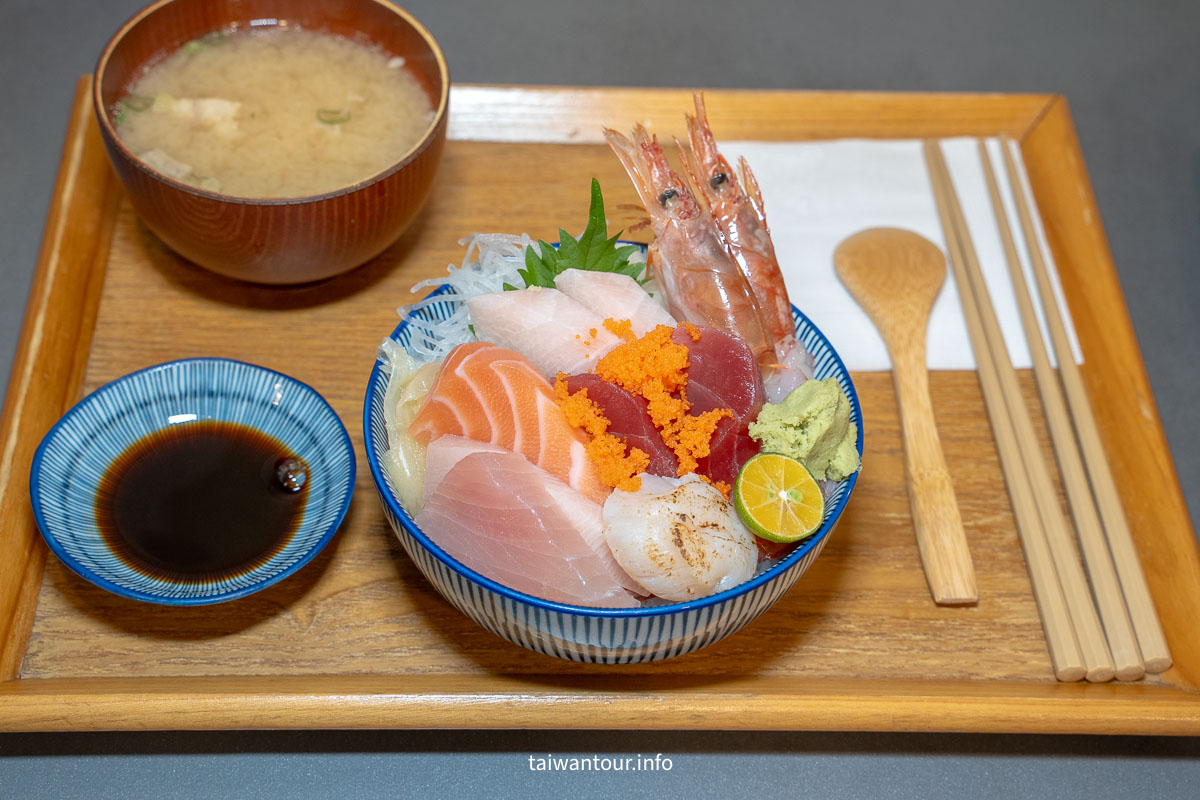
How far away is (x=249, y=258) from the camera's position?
1772 mm

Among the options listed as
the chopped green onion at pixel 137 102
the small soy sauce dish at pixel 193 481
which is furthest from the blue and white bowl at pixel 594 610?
the chopped green onion at pixel 137 102

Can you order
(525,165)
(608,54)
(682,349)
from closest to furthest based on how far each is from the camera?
(682,349) → (525,165) → (608,54)

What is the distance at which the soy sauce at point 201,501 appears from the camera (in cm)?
152

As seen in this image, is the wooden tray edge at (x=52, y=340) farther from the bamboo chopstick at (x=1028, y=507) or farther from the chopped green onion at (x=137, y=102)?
the bamboo chopstick at (x=1028, y=507)

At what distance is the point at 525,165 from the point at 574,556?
1083mm

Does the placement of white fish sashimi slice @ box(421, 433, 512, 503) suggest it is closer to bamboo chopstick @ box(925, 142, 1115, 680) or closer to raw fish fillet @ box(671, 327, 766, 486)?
raw fish fillet @ box(671, 327, 766, 486)

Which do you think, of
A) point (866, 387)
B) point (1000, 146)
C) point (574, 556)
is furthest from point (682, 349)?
point (1000, 146)

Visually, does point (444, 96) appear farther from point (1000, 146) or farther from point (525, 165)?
point (1000, 146)

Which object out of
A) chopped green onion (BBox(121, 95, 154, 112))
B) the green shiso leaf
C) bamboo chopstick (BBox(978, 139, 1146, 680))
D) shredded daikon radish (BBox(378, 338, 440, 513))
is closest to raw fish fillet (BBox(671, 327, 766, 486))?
the green shiso leaf

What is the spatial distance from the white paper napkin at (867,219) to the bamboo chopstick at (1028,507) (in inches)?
1.2

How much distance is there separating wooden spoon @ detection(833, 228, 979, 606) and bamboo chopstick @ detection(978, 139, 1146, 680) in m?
0.17

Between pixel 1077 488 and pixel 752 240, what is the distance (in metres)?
0.70

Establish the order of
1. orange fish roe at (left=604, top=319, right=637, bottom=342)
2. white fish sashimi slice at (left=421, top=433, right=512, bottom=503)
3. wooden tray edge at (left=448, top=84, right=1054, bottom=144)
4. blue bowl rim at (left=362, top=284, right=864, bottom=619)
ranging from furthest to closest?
wooden tray edge at (left=448, top=84, right=1054, bottom=144), orange fish roe at (left=604, top=319, right=637, bottom=342), white fish sashimi slice at (left=421, top=433, right=512, bottom=503), blue bowl rim at (left=362, top=284, right=864, bottom=619)

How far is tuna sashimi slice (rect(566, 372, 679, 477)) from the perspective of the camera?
4.54ft
